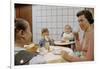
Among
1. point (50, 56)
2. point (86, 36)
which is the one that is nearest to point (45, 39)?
point (50, 56)

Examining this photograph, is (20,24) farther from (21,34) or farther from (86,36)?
(86,36)

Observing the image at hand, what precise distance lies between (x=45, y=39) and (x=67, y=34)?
18 centimetres

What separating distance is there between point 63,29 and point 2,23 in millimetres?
455

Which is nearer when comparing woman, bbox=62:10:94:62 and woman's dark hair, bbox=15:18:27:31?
woman's dark hair, bbox=15:18:27:31

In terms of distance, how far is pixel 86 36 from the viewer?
4.62ft

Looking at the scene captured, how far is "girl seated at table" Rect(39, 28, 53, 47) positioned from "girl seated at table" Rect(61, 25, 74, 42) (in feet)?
A: 0.37

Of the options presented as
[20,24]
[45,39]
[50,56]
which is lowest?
[50,56]

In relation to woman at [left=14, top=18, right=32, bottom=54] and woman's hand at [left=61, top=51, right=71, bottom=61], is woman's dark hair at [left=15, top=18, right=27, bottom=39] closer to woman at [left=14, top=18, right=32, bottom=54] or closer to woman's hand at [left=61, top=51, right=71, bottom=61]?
woman at [left=14, top=18, right=32, bottom=54]

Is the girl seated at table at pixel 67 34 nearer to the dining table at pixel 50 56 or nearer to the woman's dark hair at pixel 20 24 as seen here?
the dining table at pixel 50 56

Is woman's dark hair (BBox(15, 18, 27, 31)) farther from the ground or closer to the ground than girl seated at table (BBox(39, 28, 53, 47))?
farther from the ground

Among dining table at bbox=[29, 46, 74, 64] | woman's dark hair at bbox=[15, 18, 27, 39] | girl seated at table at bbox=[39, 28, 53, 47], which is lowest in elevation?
dining table at bbox=[29, 46, 74, 64]

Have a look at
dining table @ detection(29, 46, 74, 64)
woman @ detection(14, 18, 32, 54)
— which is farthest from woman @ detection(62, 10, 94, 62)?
woman @ detection(14, 18, 32, 54)

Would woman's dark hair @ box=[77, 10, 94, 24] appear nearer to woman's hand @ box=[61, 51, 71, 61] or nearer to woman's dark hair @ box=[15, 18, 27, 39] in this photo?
woman's hand @ box=[61, 51, 71, 61]

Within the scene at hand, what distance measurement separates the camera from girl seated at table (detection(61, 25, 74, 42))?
135 cm
